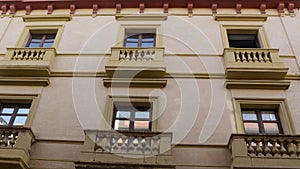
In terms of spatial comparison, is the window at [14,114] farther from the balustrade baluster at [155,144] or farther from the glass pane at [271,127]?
the glass pane at [271,127]

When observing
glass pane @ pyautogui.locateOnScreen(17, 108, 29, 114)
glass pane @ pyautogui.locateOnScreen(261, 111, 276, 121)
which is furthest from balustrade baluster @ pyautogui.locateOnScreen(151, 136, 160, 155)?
glass pane @ pyautogui.locateOnScreen(17, 108, 29, 114)

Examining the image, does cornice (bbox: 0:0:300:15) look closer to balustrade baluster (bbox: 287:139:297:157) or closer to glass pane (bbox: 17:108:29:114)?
glass pane (bbox: 17:108:29:114)

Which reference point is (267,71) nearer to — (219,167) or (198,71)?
(198,71)

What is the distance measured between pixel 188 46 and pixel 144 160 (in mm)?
5280

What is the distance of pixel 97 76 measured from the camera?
10305 millimetres

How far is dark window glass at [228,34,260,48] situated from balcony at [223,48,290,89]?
177cm

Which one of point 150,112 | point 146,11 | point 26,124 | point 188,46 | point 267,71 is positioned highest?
point 146,11

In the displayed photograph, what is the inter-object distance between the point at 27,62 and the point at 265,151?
310 inches

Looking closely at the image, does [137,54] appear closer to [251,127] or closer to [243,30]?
[243,30]

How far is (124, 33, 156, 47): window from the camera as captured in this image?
461 inches

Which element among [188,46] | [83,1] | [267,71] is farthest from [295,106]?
[83,1]

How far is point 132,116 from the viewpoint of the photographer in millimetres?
9164

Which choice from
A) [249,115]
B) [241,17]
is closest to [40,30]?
[241,17]

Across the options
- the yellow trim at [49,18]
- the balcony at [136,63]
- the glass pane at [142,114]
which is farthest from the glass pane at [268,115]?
the yellow trim at [49,18]
